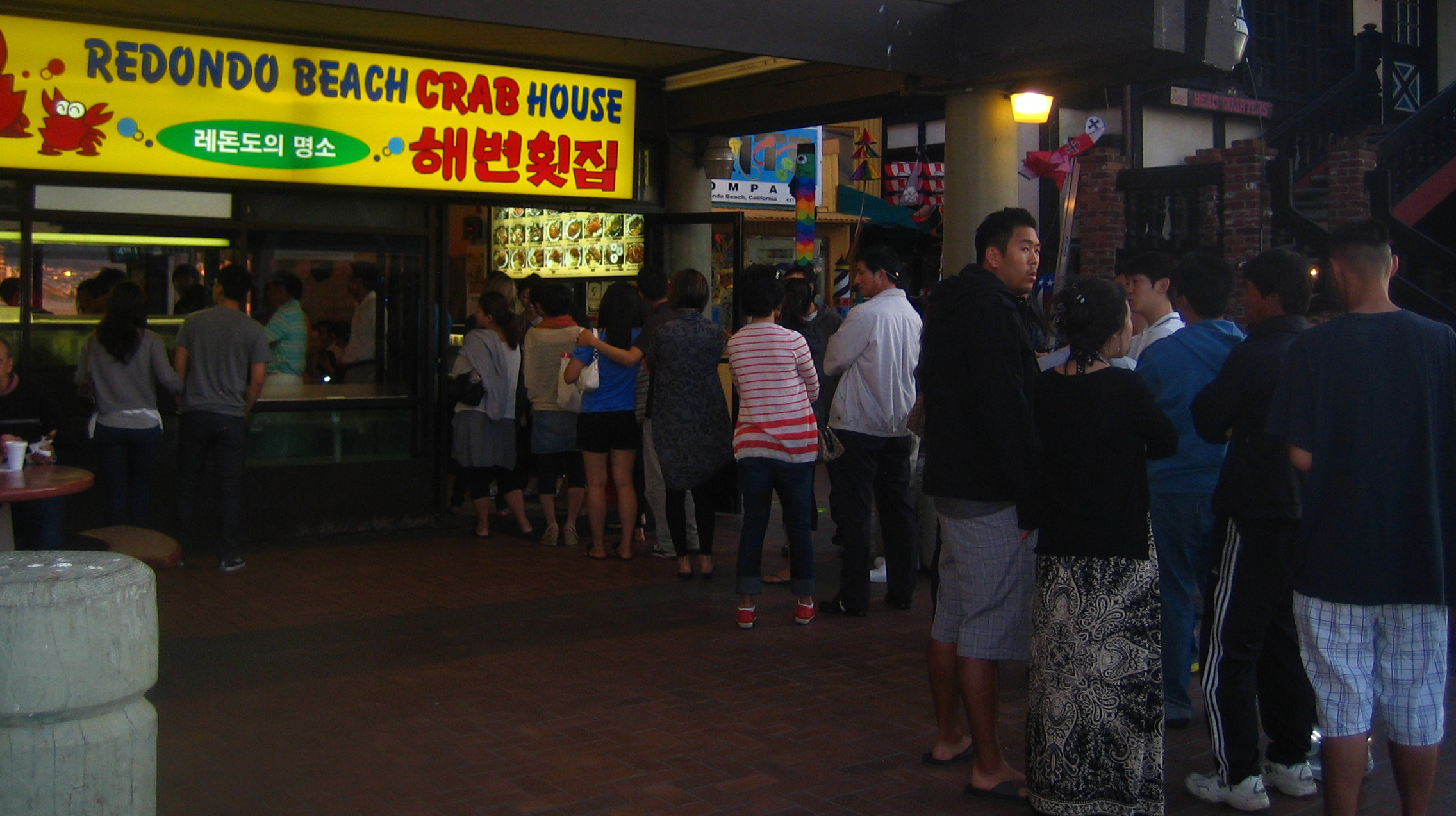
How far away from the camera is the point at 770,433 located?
6652 millimetres

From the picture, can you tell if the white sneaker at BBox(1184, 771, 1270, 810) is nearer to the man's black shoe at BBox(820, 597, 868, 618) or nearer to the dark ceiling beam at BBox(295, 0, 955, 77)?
the man's black shoe at BBox(820, 597, 868, 618)

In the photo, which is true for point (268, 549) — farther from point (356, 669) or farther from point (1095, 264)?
point (1095, 264)

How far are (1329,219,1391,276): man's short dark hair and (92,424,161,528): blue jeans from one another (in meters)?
6.80

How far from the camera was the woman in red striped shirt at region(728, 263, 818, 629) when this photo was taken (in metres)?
6.67

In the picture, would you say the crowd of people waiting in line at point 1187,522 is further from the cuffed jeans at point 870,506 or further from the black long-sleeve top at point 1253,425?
the cuffed jeans at point 870,506

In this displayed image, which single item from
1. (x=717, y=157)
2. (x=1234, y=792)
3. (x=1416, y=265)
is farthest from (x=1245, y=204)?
(x=1234, y=792)

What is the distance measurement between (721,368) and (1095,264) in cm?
693

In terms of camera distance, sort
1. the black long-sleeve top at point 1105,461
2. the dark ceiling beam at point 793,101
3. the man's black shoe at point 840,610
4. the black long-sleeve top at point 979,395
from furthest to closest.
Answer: the dark ceiling beam at point 793,101 → the man's black shoe at point 840,610 → the black long-sleeve top at point 979,395 → the black long-sleeve top at point 1105,461

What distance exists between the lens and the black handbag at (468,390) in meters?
9.20

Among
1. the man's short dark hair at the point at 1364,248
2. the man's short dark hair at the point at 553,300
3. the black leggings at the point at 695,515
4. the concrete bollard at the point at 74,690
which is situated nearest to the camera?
the concrete bollard at the point at 74,690

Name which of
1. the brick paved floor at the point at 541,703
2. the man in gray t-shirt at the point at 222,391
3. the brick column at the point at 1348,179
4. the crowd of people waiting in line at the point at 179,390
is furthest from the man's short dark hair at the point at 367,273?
the brick column at the point at 1348,179

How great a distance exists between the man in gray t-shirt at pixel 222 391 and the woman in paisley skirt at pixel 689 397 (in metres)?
2.68

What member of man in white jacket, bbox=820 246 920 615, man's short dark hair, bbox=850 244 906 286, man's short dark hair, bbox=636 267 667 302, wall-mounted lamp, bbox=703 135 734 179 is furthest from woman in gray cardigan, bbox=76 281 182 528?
wall-mounted lamp, bbox=703 135 734 179

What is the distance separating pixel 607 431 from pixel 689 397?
117 centimetres
